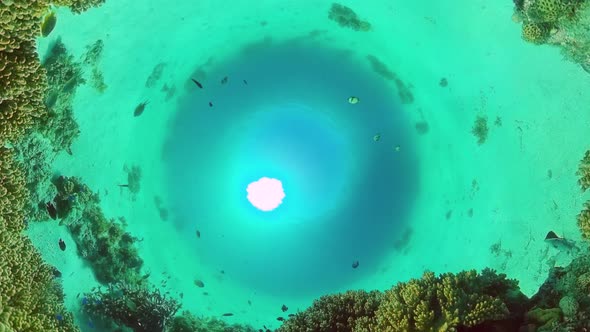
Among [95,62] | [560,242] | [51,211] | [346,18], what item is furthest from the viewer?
[346,18]

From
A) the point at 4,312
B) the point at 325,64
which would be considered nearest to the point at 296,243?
the point at 325,64

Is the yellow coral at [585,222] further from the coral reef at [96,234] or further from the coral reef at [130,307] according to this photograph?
the coral reef at [96,234]

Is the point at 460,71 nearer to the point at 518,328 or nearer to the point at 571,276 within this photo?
the point at 571,276

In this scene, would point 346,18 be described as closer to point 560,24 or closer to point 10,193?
point 560,24

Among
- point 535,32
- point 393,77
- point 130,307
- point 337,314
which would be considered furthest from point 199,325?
point 535,32

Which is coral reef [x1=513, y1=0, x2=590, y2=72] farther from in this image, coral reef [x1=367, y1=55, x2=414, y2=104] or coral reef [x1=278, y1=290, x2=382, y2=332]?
coral reef [x1=278, y1=290, x2=382, y2=332]
